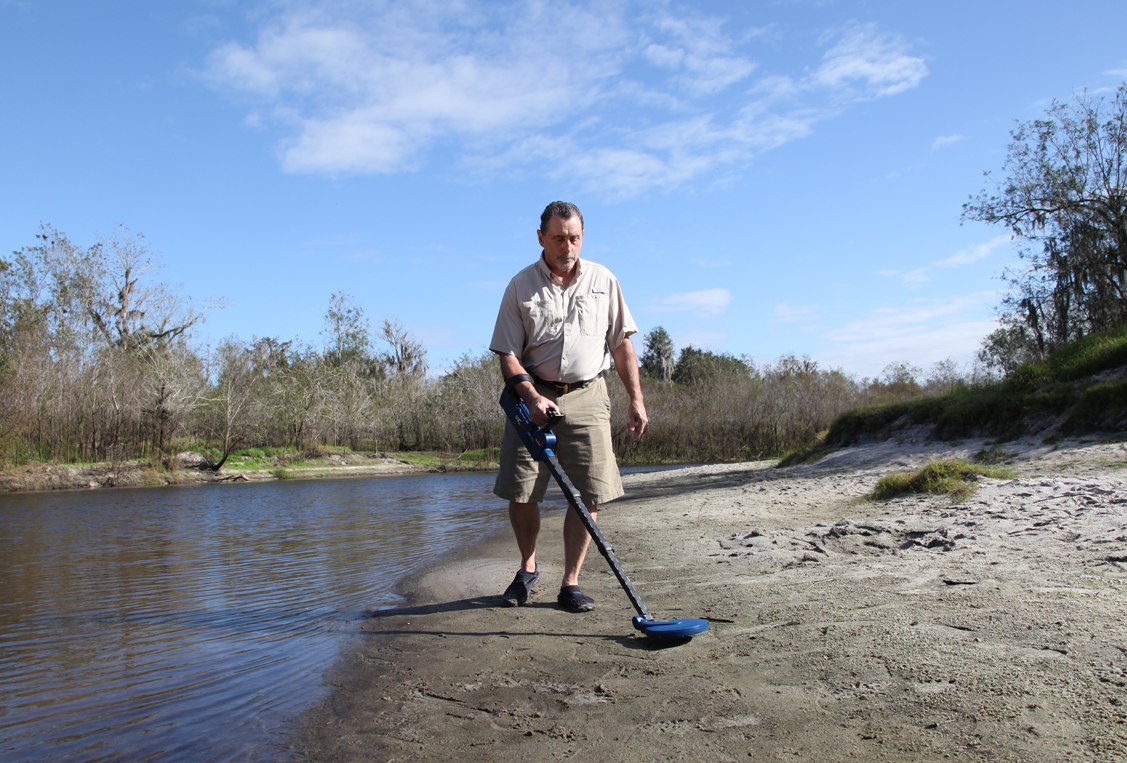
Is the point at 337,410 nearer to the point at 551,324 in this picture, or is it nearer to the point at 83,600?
the point at 83,600

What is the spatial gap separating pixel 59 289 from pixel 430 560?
1316 inches

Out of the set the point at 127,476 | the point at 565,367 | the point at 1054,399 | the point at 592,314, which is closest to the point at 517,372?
the point at 565,367

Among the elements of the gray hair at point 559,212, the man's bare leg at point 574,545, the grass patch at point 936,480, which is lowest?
the grass patch at point 936,480

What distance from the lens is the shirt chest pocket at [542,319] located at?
11.8ft

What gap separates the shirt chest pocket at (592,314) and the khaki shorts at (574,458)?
33cm

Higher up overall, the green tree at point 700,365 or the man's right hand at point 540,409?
the green tree at point 700,365

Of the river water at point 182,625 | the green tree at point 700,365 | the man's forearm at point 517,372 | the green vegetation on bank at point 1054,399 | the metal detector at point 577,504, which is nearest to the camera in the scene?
the river water at point 182,625

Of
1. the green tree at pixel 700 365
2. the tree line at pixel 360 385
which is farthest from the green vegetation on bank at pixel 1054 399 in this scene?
the green tree at pixel 700 365

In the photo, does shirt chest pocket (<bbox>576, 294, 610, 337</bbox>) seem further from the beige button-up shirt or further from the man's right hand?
the man's right hand

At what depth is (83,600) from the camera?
4859 millimetres

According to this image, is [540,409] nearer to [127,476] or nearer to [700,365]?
Result: [127,476]

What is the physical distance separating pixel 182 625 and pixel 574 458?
8.65 feet

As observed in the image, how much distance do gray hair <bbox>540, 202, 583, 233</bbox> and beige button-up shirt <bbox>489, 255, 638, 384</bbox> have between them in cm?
21

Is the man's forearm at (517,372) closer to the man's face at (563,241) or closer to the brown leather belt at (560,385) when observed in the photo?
the brown leather belt at (560,385)
